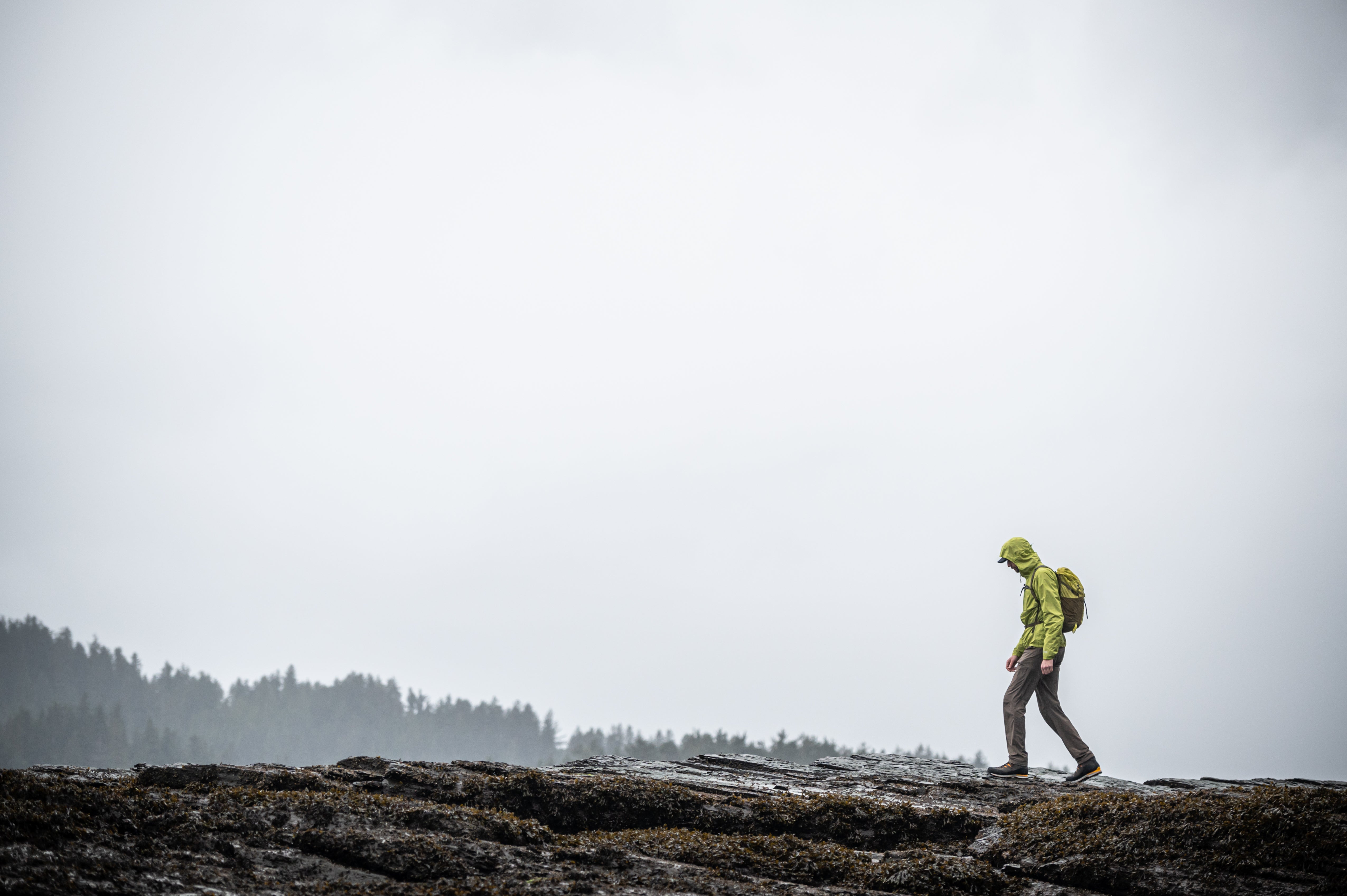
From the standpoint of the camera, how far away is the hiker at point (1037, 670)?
13930 millimetres

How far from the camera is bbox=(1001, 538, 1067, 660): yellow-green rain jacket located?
46.7ft

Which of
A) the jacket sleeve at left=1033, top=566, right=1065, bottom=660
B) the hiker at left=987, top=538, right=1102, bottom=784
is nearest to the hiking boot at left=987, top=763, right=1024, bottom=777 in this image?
the hiker at left=987, top=538, right=1102, bottom=784

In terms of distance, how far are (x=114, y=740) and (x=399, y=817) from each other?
19456 centimetres

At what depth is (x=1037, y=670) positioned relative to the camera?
14414mm

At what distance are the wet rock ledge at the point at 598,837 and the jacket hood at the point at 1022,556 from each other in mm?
5009

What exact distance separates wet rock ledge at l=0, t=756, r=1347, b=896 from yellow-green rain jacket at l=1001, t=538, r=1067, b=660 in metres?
3.76

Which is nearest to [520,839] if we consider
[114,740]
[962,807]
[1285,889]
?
[962,807]

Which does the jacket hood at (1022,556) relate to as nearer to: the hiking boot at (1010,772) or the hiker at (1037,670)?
the hiker at (1037,670)

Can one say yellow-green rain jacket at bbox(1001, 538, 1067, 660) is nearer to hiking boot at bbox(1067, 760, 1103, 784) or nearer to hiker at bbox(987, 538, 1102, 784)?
hiker at bbox(987, 538, 1102, 784)

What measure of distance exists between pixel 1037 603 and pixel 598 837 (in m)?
10.0

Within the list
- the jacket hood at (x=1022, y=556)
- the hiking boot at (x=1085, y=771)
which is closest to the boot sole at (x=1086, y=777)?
the hiking boot at (x=1085, y=771)

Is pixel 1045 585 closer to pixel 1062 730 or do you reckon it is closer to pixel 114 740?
pixel 1062 730

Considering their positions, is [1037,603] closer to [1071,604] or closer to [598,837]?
[1071,604]

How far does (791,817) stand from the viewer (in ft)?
31.7
